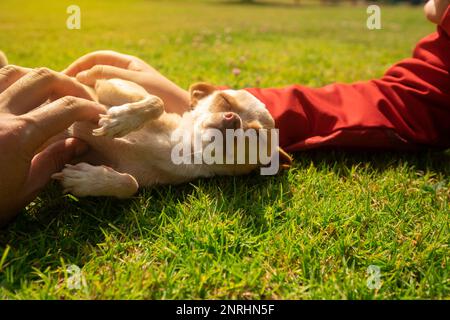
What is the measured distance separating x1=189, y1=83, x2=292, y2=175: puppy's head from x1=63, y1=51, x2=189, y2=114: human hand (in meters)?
0.18

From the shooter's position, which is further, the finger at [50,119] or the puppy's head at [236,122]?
the puppy's head at [236,122]

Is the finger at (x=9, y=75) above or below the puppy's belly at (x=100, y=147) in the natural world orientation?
above

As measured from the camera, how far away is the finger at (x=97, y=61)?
3053 mm

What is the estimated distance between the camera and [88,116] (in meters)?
A: 2.31

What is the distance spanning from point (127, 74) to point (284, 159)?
1.20 meters

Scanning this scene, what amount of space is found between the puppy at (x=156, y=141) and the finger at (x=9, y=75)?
405 mm

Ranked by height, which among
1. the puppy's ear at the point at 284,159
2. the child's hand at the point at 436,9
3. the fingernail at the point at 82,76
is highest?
the child's hand at the point at 436,9

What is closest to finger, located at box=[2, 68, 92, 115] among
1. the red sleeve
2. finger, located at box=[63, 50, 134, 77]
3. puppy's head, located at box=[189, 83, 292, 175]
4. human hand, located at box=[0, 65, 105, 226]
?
human hand, located at box=[0, 65, 105, 226]

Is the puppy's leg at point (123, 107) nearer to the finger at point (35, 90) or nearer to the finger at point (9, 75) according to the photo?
the finger at point (35, 90)

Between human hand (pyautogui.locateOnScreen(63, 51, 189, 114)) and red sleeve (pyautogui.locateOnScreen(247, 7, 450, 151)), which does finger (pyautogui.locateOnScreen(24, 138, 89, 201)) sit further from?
red sleeve (pyautogui.locateOnScreen(247, 7, 450, 151))

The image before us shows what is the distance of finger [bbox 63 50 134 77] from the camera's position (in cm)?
305

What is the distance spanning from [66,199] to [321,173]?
5.28ft

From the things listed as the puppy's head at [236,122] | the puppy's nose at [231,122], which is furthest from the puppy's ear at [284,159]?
the puppy's nose at [231,122]

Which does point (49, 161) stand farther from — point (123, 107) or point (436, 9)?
point (436, 9)
